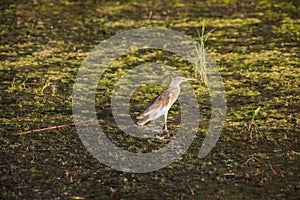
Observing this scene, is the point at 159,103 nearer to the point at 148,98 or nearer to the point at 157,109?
the point at 157,109

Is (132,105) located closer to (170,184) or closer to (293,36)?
(170,184)

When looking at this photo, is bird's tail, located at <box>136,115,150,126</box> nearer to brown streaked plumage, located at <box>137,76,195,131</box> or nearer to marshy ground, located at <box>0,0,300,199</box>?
brown streaked plumage, located at <box>137,76,195,131</box>

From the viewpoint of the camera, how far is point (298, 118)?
409 cm

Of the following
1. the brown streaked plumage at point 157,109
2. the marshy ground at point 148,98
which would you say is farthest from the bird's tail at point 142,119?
the marshy ground at point 148,98

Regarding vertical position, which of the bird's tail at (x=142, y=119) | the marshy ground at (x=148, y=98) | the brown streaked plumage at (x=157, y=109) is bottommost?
the marshy ground at (x=148, y=98)

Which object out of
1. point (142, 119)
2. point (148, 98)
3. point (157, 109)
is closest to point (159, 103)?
point (157, 109)

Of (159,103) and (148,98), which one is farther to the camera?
(148,98)

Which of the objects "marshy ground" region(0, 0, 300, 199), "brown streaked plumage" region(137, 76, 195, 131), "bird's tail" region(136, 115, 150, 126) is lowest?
"marshy ground" region(0, 0, 300, 199)

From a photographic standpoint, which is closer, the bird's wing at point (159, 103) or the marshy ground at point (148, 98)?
the marshy ground at point (148, 98)

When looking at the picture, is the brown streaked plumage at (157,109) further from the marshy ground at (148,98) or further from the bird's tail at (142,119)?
the marshy ground at (148,98)

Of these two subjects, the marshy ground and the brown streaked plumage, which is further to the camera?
the brown streaked plumage

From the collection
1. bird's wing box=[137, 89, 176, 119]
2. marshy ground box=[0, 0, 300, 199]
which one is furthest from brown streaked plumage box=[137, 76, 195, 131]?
marshy ground box=[0, 0, 300, 199]

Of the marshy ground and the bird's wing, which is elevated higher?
the bird's wing

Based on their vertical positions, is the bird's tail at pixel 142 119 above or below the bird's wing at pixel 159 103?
below
